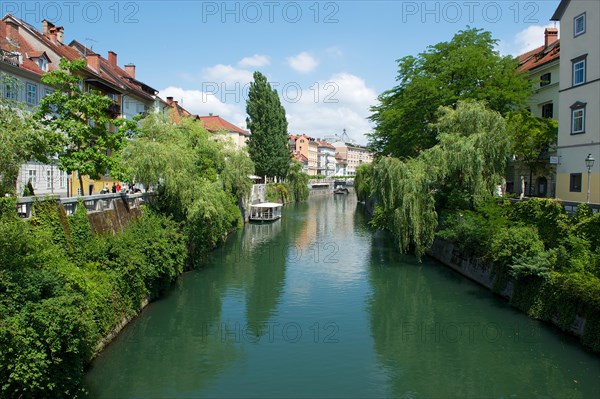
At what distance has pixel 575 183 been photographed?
2638 cm

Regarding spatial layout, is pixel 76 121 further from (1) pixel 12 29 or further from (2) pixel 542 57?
(2) pixel 542 57

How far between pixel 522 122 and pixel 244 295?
20883 millimetres

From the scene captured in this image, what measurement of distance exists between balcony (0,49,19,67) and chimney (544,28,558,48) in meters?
37.1

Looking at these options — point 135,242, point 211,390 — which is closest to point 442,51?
point 135,242

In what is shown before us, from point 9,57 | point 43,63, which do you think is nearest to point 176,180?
point 9,57

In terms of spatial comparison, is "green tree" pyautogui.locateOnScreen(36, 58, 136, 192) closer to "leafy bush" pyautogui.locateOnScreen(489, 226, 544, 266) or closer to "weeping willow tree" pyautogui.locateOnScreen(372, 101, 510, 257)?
"weeping willow tree" pyautogui.locateOnScreen(372, 101, 510, 257)

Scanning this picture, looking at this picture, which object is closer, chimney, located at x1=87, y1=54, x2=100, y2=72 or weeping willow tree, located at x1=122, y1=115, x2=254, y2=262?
weeping willow tree, located at x1=122, y1=115, x2=254, y2=262

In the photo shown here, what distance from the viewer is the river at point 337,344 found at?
12664 millimetres

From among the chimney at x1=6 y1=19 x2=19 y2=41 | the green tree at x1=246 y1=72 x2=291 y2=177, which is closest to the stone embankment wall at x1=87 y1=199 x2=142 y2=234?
the chimney at x1=6 y1=19 x2=19 y2=41

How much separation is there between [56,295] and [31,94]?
2169 centimetres

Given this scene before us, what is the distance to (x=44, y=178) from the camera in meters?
29.9

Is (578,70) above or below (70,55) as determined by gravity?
below

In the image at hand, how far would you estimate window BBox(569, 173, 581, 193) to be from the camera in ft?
85.5

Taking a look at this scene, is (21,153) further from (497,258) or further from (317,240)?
(317,240)
